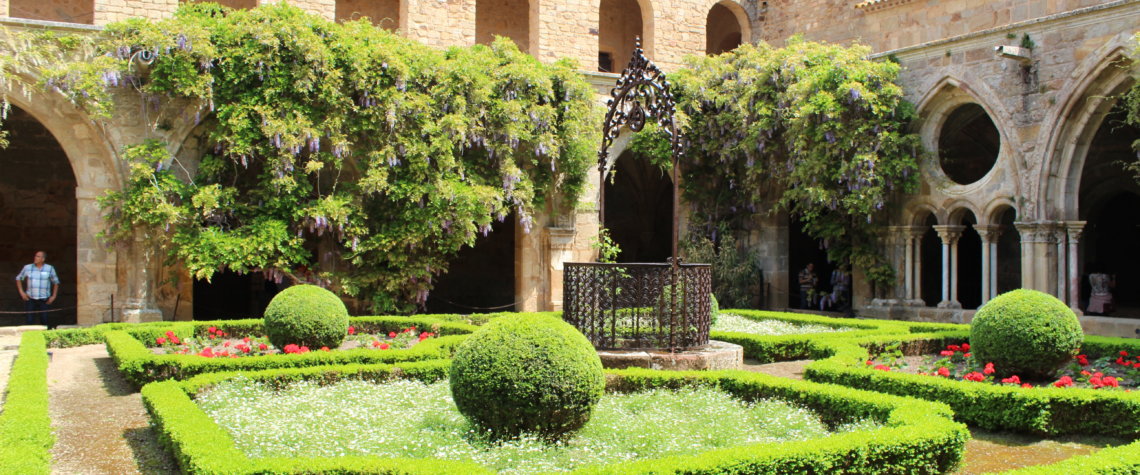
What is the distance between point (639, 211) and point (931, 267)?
6738 mm

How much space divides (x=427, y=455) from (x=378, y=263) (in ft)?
31.2

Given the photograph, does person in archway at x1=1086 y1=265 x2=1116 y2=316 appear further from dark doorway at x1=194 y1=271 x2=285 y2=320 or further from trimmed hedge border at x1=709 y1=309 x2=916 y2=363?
dark doorway at x1=194 y1=271 x2=285 y2=320

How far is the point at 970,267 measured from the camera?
19.4 meters

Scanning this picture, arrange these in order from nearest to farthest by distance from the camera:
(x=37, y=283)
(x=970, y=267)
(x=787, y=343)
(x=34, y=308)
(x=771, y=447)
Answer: (x=771, y=447), (x=787, y=343), (x=37, y=283), (x=34, y=308), (x=970, y=267)

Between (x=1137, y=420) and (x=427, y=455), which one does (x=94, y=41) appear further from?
(x=1137, y=420)

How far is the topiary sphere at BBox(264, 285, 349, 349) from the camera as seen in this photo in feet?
30.6

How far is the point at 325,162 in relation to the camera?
46.8 ft

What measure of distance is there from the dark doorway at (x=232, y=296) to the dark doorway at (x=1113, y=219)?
605 inches

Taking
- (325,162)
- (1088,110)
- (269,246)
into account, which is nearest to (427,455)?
(269,246)

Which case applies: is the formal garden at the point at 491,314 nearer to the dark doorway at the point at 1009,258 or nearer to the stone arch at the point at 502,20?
the dark doorway at the point at 1009,258

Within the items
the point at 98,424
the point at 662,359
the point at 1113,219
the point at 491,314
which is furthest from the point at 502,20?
the point at 98,424

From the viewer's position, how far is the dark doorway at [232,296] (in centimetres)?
1845

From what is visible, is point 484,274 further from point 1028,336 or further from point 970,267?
point 1028,336

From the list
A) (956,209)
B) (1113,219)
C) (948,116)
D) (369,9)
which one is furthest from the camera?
(369,9)
